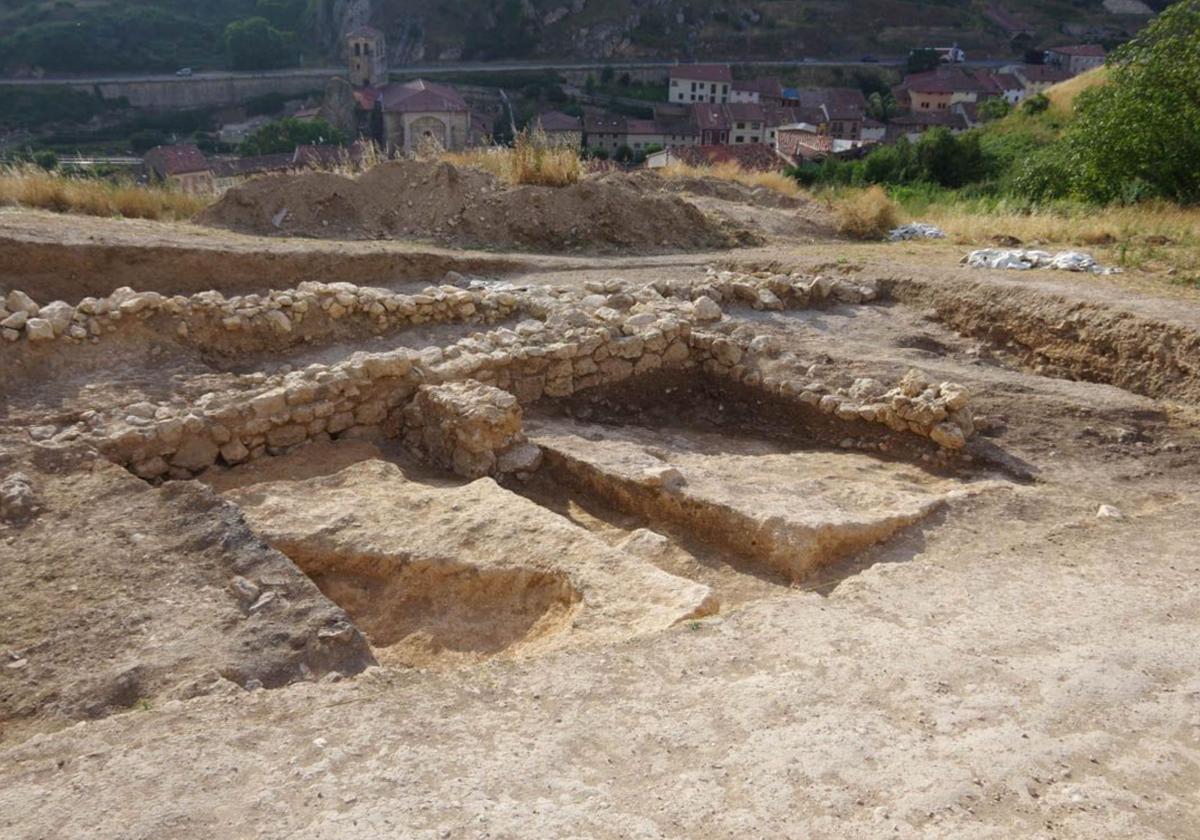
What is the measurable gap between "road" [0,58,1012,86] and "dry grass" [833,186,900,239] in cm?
5592

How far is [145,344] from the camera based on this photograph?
7.48 metres

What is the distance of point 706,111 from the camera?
5469 cm

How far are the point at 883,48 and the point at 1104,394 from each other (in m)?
73.9

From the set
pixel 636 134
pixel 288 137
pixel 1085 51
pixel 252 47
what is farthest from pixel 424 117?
pixel 1085 51

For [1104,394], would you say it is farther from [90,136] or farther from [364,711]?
[90,136]

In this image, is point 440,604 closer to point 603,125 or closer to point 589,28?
point 603,125

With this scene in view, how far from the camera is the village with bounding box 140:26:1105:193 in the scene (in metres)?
49.0

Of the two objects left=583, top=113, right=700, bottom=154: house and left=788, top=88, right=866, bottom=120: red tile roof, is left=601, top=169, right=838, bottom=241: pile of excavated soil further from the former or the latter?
left=788, top=88, right=866, bottom=120: red tile roof

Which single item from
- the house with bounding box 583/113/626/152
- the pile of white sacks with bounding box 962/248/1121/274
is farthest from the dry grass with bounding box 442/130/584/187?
the house with bounding box 583/113/626/152

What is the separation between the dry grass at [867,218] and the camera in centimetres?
1414

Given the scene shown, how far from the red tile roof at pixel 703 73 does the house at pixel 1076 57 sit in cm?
2453

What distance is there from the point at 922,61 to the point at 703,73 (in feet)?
58.2

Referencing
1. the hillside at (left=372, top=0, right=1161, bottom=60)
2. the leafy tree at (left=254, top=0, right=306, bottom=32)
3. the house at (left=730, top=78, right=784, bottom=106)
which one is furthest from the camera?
the leafy tree at (left=254, top=0, right=306, bottom=32)

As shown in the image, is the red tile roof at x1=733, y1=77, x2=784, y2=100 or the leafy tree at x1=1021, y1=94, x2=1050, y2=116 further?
the red tile roof at x1=733, y1=77, x2=784, y2=100
